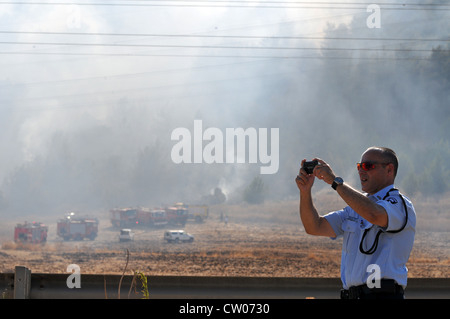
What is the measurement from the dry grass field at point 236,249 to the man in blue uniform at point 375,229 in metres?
13.0

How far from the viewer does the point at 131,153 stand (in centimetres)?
8825

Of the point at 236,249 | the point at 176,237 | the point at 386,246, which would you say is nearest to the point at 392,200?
the point at 386,246

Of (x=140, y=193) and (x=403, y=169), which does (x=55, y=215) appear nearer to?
(x=140, y=193)

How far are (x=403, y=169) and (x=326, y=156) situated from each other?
11721 mm

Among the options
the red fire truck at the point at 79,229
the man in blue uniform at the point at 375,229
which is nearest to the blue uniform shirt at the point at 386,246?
the man in blue uniform at the point at 375,229

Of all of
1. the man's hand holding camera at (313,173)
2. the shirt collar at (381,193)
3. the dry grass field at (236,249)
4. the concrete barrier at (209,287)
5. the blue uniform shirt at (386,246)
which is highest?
the man's hand holding camera at (313,173)

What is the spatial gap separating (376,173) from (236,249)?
2996cm

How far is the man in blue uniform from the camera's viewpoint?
3.17m

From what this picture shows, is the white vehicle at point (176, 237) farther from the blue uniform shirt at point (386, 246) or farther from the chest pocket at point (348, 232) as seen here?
the blue uniform shirt at point (386, 246)

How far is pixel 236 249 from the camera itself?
3297 cm

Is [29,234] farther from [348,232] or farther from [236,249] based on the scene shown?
[348,232]

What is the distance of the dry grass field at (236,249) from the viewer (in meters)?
19.5

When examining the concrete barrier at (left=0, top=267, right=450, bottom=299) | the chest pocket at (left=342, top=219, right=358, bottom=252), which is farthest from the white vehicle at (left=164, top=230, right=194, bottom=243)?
the chest pocket at (left=342, top=219, right=358, bottom=252)
